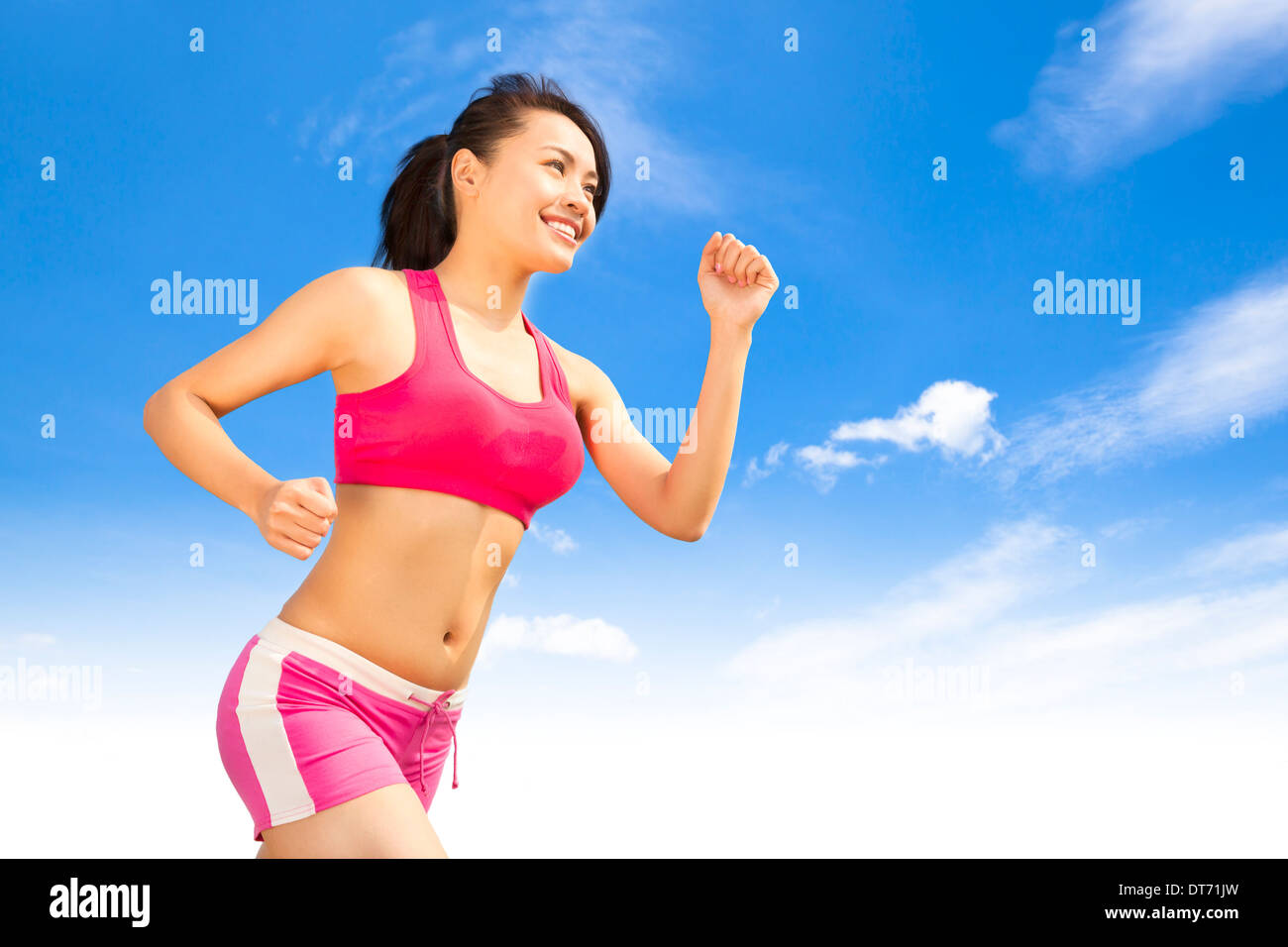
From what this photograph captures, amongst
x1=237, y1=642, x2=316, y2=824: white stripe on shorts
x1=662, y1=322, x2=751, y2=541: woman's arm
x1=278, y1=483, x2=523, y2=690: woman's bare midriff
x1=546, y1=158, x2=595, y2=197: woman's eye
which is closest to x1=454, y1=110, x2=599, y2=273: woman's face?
x1=546, y1=158, x2=595, y2=197: woman's eye

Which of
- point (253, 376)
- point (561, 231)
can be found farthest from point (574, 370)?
point (253, 376)

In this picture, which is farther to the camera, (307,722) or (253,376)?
(253,376)

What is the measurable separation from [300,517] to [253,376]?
67cm

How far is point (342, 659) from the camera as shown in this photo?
289 cm

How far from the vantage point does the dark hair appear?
3.61 meters

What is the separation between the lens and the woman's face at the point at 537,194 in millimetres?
3402

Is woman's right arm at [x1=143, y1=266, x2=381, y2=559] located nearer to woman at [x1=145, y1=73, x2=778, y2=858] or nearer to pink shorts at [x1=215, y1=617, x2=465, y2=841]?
woman at [x1=145, y1=73, x2=778, y2=858]

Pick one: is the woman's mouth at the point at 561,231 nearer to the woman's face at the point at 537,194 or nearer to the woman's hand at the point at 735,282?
the woman's face at the point at 537,194

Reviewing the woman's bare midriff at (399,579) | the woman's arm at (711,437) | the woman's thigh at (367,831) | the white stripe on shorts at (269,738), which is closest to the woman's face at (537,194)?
the woman's arm at (711,437)

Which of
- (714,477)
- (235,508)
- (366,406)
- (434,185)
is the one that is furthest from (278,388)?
(714,477)

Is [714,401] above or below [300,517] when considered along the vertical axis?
above

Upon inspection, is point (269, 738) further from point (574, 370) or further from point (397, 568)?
point (574, 370)

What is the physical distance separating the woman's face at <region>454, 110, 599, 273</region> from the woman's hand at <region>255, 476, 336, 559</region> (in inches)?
50.1

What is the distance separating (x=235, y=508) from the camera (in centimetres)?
271
